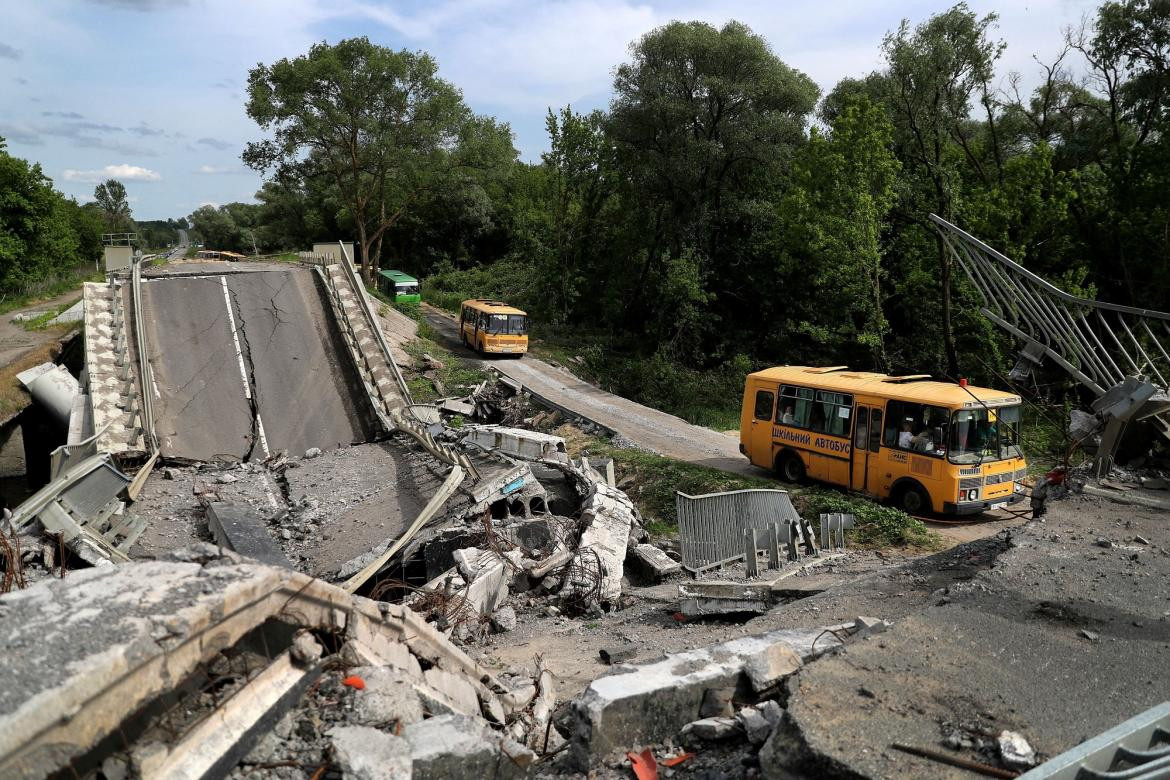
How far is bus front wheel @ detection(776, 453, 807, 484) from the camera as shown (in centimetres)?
1741

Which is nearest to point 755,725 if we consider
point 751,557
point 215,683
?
point 215,683

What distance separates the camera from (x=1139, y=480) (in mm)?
10625

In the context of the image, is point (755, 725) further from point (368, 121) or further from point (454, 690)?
point (368, 121)

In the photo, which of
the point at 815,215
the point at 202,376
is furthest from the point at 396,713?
the point at 815,215

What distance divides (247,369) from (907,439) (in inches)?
589

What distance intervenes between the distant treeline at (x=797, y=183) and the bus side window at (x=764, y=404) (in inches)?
474

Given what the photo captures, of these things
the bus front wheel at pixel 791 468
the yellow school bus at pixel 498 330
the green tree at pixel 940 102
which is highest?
the green tree at pixel 940 102

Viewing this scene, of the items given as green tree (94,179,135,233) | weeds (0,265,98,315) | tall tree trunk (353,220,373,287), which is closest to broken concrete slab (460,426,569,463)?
tall tree trunk (353,220,373,287)

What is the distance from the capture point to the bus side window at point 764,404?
1798 cm

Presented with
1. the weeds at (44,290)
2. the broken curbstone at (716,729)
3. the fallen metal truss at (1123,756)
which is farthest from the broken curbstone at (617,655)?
the weeds at (44,290)

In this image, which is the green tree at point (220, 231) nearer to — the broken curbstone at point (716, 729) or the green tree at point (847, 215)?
the green tree at point (847, 215)

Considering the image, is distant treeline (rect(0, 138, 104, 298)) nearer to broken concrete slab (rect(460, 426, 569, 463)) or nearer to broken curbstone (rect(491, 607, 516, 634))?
broken concrete slab (rect(460, 426, 569, 463))

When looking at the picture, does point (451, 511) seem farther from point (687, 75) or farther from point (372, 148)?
point (372, 148)

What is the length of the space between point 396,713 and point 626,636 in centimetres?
463
